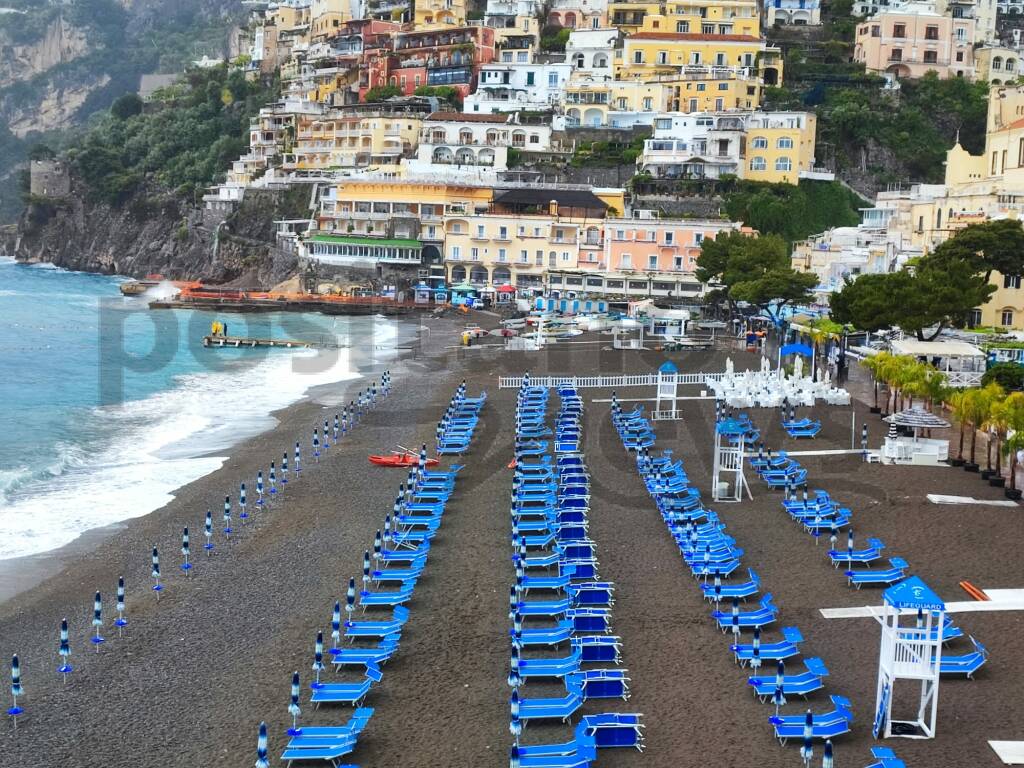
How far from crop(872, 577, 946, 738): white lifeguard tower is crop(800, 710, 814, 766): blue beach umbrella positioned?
97 cm

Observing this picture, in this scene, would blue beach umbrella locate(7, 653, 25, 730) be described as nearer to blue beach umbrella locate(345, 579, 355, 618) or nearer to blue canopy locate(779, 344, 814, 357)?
blue beach umbrella locate(345, 579, 355, 618)

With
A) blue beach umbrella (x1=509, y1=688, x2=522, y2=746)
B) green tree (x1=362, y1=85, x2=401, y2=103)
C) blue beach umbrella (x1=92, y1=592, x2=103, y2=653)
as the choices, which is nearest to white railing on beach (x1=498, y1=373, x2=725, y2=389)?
blue beach umbrella (x1=92, y1=592, x2=103, y2=653)

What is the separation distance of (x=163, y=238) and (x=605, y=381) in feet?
249

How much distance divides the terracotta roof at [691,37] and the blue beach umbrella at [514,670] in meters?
78.6

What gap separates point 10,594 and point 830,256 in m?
47.9

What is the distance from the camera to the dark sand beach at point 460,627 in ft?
52.4

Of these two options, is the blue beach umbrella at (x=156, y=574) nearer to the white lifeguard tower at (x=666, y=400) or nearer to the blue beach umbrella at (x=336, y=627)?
the blue beach umbrella at (x=336, y=627)

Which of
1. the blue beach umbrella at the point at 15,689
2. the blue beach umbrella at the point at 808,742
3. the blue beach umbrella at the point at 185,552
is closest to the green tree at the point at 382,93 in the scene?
the blue beach umbrella at the point at 185,552

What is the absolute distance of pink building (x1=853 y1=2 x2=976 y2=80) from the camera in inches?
3526

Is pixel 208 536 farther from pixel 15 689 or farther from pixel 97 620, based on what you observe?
pixel 15 689

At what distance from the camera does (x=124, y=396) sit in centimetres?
4725

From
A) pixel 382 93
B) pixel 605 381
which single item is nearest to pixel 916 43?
pixel 382 93

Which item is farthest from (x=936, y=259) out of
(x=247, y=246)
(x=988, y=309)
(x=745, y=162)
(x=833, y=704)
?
(x=247, y=246)

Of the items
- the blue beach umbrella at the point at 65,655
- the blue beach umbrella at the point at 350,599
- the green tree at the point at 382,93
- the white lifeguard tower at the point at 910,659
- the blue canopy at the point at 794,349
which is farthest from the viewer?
the green tree at the point at 382,93
